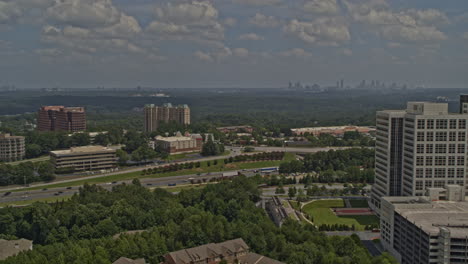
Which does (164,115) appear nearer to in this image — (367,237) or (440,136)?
(440,136)

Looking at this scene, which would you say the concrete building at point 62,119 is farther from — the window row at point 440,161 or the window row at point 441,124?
the window row at point 441,124

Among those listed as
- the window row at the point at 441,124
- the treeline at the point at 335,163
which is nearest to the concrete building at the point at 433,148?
the window row at the point at 441,124

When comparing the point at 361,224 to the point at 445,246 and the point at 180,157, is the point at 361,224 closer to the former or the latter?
the point at 445,246

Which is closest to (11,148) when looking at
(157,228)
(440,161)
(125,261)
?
(157,228)

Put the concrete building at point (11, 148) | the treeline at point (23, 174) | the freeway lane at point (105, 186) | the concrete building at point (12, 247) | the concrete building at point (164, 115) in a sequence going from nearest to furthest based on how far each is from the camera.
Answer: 1. the concrete building at point (12, 247)
2. the freeway lane at point (105, 186)
3. the treeline at point (23, 174)
4. the concrete building at point (11, 148)
5. the concrete building at point (164, 115)

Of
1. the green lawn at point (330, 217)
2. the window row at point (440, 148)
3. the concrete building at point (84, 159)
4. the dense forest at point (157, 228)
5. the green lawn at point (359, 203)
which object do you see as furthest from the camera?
the concrete building at point (84, 159)

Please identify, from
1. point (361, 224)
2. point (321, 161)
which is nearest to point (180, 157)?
point (321, 161)
